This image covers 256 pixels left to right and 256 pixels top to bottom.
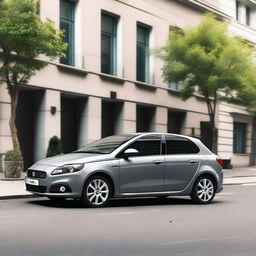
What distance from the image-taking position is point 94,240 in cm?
797

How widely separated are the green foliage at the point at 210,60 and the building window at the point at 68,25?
468 centimetres

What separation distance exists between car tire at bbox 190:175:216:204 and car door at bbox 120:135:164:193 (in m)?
0.95

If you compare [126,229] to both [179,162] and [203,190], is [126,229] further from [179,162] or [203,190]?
[203,190]

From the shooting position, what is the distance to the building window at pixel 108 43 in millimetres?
26766

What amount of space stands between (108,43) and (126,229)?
1882cm

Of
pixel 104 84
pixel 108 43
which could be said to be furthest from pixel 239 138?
pixel 104 84

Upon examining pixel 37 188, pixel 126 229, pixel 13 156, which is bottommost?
pixel 126 229

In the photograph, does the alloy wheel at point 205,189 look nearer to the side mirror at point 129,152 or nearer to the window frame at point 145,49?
the side mirror at point 129,152

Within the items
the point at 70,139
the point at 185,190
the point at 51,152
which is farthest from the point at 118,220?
the point at 70,139

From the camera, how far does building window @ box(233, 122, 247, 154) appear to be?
129 feet

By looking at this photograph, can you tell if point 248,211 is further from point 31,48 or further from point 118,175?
point 31,48

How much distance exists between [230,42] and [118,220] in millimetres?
17884

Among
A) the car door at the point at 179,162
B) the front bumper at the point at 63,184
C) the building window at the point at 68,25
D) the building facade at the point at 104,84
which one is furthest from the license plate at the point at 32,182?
the building window at the point at 68,25

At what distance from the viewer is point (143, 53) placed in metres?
29.7
